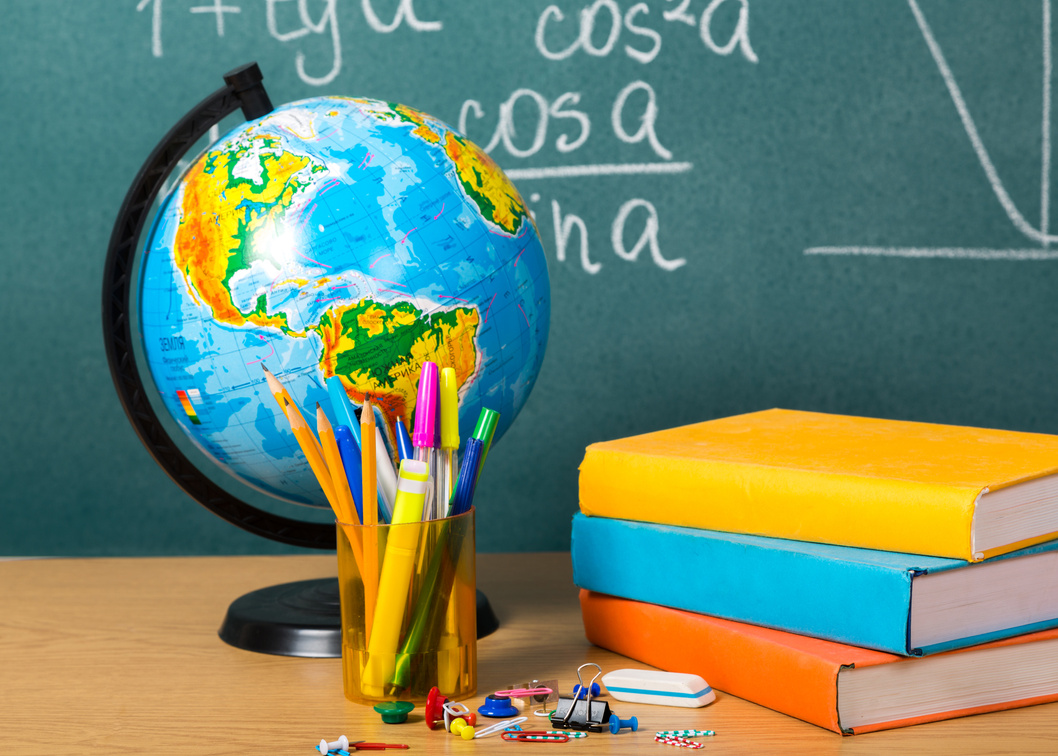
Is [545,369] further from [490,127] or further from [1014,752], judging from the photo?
[1014,752]

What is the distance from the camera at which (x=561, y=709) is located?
65cm

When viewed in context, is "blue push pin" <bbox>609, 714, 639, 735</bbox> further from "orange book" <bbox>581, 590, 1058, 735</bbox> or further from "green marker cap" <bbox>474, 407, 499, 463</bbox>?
"green marker cap" <bbox>474, 407, 499, 463</bbox>

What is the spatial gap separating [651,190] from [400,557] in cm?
68

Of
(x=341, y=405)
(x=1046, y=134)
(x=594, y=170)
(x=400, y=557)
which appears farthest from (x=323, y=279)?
(x=1046, y=134)

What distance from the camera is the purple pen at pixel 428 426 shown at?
65 cm

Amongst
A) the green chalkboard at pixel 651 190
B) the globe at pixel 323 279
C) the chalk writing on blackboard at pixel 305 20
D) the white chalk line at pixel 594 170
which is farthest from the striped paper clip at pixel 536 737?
the chalk writing on blackboard at pixel 305 20

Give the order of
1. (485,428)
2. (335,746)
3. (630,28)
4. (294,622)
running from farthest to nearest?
1. (630,28)
2. (294,622)
3. (485,428)
4. (335,746)

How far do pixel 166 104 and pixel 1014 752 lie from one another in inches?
41.5

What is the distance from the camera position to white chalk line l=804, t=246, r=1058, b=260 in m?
1.18

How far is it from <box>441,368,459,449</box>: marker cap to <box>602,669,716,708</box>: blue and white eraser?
0.19m

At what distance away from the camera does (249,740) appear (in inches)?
24.5

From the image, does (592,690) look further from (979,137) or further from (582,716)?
(979,137)

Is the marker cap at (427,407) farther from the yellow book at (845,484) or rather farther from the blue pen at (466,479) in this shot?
the yellow book at (845,484)

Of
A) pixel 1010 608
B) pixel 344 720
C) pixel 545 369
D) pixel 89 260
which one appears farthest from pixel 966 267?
pixel 89 260
